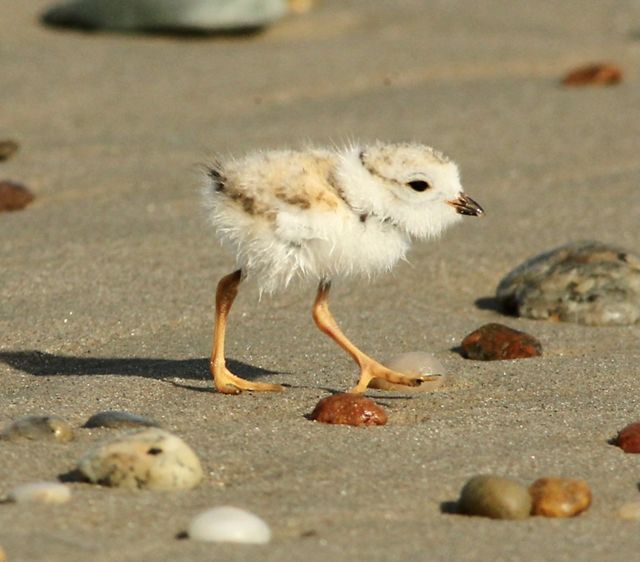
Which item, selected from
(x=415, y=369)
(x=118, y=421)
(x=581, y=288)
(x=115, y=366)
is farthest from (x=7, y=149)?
(x=118, y=421)

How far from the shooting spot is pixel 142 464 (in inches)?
133

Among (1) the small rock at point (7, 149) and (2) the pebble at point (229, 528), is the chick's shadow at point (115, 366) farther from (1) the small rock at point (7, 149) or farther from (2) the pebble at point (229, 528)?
(1) the small rock at point (7, 149)

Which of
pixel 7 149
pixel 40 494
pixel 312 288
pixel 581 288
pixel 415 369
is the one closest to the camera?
pixel 40 494

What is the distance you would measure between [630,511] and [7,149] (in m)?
4.87

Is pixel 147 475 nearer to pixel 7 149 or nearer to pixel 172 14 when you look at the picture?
pixel 7 149

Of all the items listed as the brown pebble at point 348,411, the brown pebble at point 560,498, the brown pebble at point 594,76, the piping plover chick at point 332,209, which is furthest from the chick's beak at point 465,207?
the brown pebble at point 594,76

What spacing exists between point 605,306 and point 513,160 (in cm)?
233

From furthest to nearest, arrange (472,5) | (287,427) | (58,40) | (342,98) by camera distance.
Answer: (472,5), (58,40), (342,98), (287,427)

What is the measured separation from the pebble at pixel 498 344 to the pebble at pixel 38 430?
1.73m

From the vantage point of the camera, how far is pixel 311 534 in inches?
124

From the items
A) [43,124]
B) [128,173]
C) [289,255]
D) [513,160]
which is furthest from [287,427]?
[43,124]

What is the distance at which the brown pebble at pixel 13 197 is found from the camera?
6.62m

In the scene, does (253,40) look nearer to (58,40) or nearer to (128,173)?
(58,40)

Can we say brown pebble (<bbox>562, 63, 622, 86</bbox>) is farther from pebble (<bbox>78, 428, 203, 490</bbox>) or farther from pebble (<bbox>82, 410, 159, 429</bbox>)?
pebble (<bbox>78, 428, 203, 490</bbox>)
